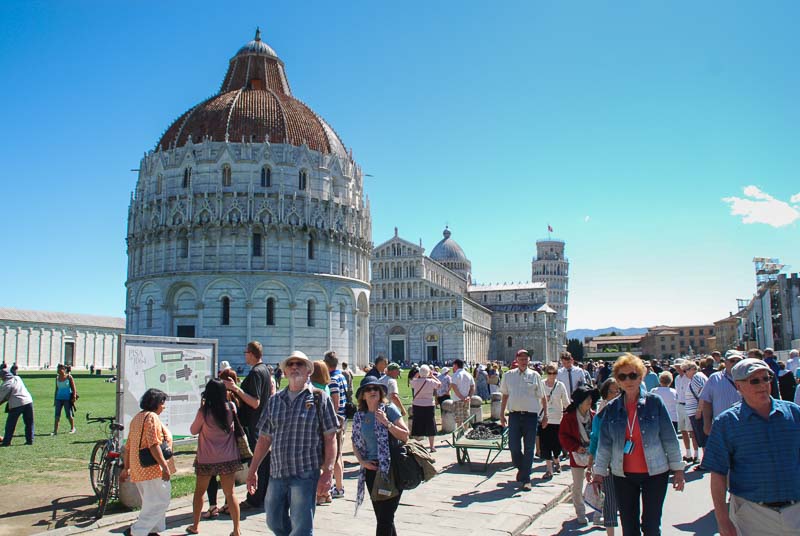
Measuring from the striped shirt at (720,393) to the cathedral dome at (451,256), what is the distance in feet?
358

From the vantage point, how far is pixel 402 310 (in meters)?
93.9

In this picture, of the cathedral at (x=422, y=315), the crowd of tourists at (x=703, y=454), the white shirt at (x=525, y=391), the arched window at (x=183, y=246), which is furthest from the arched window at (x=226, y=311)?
the cathedral at (x=422, y=315)

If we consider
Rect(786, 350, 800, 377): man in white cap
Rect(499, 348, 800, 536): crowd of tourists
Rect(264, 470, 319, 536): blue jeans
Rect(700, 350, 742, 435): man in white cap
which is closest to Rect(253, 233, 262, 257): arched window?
Rect(786, 350, 800, 377): man in white cap

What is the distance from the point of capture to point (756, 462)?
4.47 meters

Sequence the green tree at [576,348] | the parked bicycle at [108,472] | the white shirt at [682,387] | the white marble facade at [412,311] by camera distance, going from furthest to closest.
Result: the green tree at [576,348], the white marble facade at [412,311], the white shirt at [682,387], the parked bicycle at [108,472]

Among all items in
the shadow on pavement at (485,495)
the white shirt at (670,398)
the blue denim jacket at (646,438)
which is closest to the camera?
the blue denim jacket at (646,438)

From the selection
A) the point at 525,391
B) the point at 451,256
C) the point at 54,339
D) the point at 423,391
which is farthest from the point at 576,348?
the point at 525,391

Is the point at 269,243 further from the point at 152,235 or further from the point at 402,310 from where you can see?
the point at 402,310

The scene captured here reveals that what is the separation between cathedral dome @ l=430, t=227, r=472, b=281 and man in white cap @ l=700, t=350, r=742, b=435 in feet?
358

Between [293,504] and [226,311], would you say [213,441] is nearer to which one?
[293,504]

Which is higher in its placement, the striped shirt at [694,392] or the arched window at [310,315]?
the arched window at [310,315]

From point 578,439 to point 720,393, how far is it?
228cm

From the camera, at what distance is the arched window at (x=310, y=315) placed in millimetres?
48375

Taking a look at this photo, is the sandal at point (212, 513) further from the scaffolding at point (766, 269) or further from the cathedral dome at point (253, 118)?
the scaffolding at point (766, 269)
